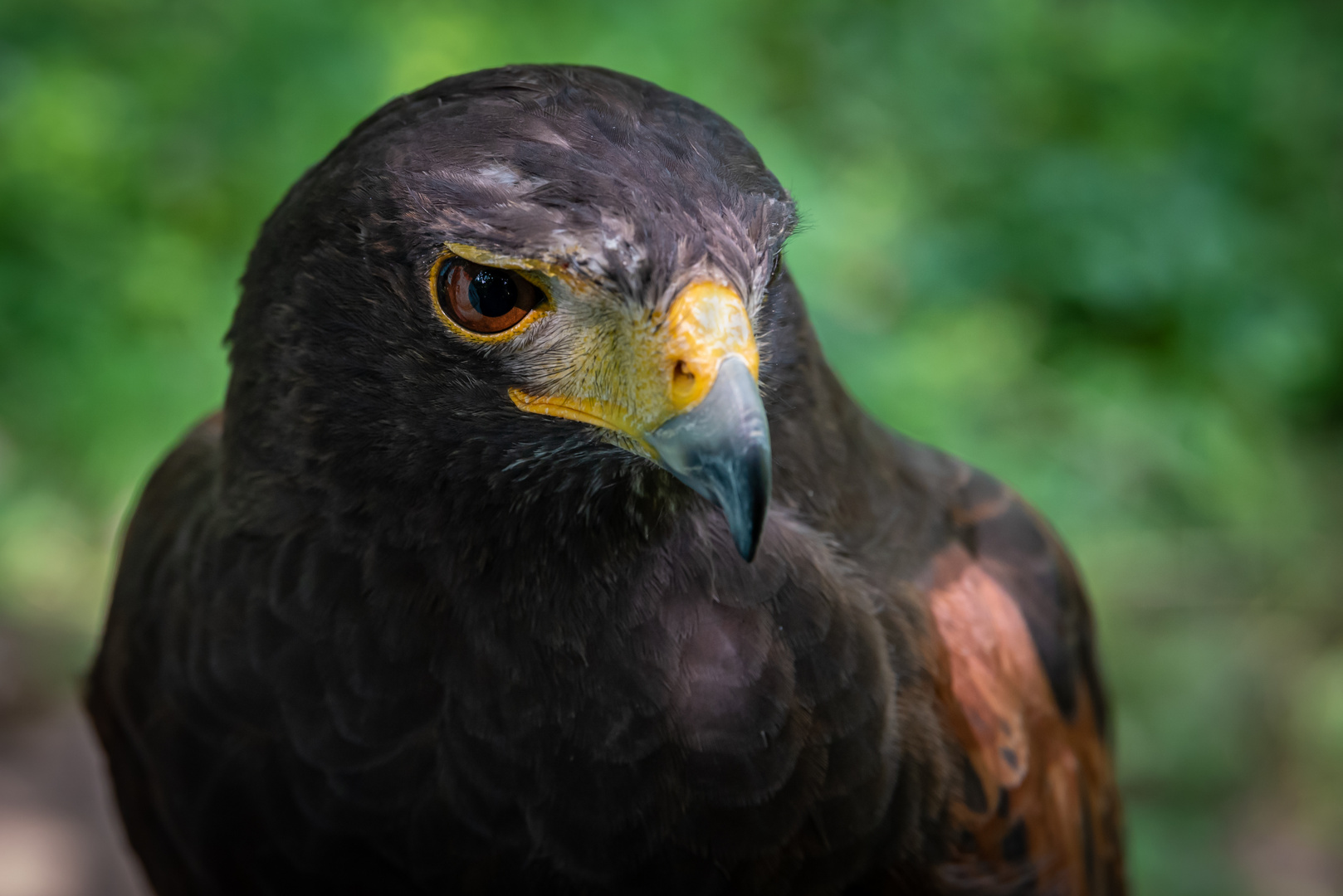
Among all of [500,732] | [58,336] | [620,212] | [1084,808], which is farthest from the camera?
[58,336]

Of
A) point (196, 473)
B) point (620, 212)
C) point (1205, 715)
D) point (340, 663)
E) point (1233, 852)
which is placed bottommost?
point (1233, 852)

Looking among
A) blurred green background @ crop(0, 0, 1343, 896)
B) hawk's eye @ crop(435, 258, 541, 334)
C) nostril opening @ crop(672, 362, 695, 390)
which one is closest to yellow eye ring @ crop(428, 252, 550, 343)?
hawk's eye @ crop(435, 258, 541, 334)

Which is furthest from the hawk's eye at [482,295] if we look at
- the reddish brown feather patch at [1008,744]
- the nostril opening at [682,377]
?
the reddish brown feather patch at [1008,744]

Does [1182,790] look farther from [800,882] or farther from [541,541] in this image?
[541,541]

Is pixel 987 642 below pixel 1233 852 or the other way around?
the other way around

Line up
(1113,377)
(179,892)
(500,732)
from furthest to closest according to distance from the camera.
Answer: (1113,377), (179,892), (500,732)

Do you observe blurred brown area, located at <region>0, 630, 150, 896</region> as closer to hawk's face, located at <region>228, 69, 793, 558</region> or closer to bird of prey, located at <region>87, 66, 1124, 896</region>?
bird of prey, located at <region>87, 66, 1124, 896</region>

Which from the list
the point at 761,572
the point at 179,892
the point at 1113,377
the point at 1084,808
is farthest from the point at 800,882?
the point at 1113,377

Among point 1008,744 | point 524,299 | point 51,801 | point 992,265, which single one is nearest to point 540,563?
point 524,299
